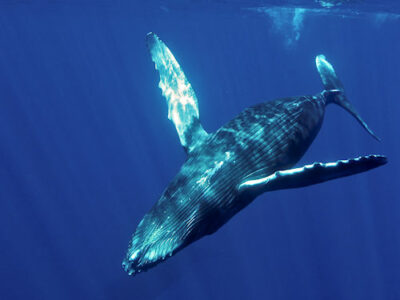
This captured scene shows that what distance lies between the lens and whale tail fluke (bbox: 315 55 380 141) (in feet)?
24.9

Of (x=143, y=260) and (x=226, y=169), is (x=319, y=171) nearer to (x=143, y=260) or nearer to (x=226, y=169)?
(x=226, y=169)

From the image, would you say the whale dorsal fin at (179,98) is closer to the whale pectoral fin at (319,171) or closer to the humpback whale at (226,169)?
the humpback whale at (226,169)

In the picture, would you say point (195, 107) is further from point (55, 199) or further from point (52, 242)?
point (55, 199)

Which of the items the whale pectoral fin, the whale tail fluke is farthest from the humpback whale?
the whale tail fluke

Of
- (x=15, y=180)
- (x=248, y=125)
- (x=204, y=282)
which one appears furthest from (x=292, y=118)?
(x=15, y=180)

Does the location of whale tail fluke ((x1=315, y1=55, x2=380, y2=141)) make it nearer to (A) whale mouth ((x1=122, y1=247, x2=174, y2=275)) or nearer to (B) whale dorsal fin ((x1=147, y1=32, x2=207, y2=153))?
(B) whale dorsal fin ((x1=147, y1=32, x2=207, y2=153))

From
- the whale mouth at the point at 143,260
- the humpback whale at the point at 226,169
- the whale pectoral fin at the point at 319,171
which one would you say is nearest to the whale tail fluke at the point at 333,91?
the humpback whale at the point at 226,169

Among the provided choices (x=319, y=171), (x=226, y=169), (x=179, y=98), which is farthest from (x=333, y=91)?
(x=319, y=171)

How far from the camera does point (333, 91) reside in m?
7.76

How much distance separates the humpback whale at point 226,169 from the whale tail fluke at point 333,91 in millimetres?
1163

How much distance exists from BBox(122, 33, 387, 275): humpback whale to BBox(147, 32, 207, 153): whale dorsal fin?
19 mm

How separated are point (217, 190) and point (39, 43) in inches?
2438

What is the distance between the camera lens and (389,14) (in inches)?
1270

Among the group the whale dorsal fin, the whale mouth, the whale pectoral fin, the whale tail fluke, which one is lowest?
the whale mouth
